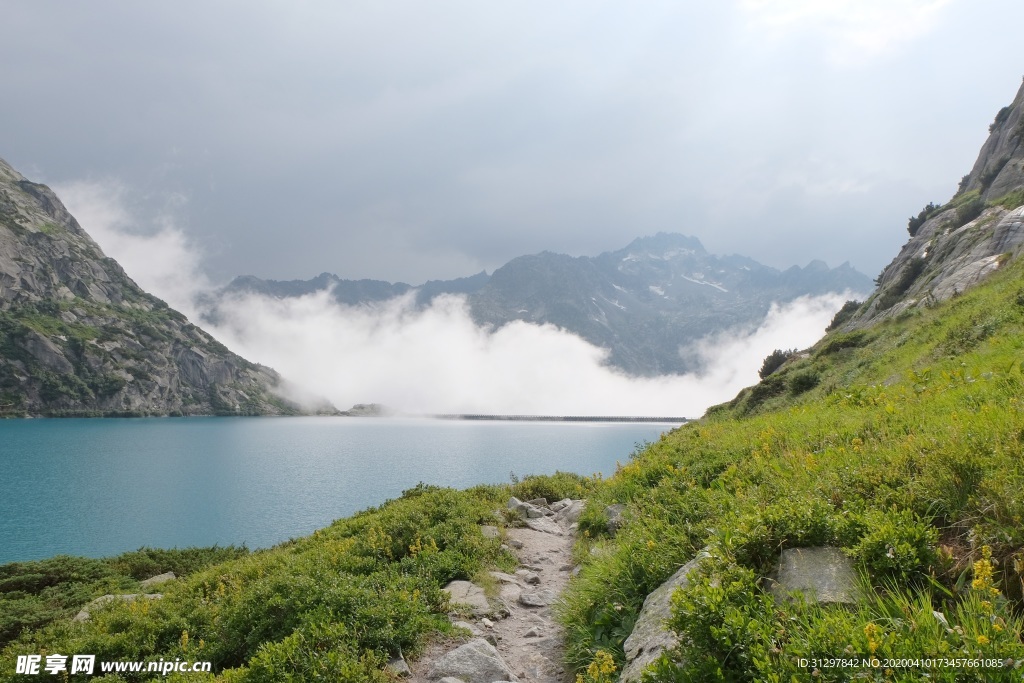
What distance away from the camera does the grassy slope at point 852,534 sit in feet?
14.8

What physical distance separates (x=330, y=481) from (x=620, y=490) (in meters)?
67.2

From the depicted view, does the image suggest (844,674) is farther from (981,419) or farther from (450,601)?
(450,601)

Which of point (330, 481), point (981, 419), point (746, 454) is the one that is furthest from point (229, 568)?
point (330, 481)

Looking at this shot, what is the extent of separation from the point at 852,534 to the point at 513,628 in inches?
274

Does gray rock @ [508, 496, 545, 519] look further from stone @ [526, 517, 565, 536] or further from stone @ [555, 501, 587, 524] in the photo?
stone @ [555, 501, 587, 524]

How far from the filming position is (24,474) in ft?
243

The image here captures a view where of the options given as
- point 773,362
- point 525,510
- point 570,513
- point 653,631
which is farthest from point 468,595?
point 773,362

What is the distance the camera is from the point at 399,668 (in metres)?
8.45

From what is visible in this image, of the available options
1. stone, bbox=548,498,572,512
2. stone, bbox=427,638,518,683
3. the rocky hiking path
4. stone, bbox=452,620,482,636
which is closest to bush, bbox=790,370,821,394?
stone, bbox=548,498,572,512

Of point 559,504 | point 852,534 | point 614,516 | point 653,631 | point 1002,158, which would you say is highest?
point 1002,158

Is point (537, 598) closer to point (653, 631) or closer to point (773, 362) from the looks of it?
point (653, 631)

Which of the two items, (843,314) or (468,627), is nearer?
(468,627)

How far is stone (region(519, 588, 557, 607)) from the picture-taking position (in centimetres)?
1166

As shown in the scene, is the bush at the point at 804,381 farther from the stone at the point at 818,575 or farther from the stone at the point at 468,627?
the stone at the point at 818,575
